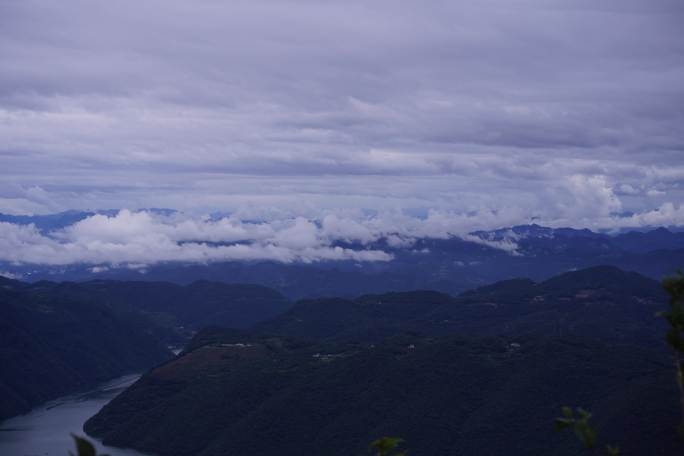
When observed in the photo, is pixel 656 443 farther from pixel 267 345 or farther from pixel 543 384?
pixel 267 345

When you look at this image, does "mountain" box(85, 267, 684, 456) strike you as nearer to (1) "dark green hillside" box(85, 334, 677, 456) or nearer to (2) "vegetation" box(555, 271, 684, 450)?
(1) "dark green hillside" box(85, 334, 677, 456)

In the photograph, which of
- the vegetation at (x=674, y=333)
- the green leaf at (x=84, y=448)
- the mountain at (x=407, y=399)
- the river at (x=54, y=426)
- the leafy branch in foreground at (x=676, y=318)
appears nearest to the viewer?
the green leaf at (x=84, y=448)

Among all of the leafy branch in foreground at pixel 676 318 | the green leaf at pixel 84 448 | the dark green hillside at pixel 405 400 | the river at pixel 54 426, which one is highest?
the leafy branch in foreground at pixel 676 318

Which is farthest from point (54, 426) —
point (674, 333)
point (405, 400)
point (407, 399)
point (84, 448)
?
point (674, 333)

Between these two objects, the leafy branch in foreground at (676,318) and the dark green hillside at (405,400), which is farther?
the dark green hillside at (405,400)

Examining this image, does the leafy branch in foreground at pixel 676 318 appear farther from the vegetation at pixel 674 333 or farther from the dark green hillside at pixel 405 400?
the dark green hillside at pixel 405 400

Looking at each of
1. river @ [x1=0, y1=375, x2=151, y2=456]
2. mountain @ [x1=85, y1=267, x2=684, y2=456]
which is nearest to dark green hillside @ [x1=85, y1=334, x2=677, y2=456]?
mountain @ [x1=85, y1=267, x2=684, y2=456]

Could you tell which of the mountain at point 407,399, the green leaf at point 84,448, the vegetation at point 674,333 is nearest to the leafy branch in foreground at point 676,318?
the vegetation at point 674,333

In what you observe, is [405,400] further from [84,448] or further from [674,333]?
[84,448]

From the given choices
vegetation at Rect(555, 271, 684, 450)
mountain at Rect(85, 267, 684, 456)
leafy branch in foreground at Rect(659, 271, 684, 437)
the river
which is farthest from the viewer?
the river
